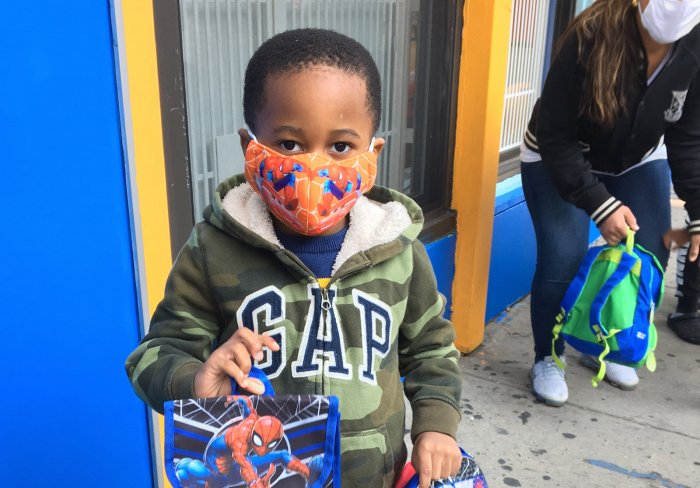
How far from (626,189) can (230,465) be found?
2.27 metres

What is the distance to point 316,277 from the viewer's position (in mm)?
1299

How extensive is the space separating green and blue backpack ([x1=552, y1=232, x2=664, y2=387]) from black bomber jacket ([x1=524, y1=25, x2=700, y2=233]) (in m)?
0.17

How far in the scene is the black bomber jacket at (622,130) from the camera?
8.01ft

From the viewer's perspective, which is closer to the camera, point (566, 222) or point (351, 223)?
point (351, 223)

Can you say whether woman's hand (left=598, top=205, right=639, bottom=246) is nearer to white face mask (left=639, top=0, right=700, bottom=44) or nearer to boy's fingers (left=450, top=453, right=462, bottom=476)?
white face mask (left=639, top=0, right=700, bottom=44)

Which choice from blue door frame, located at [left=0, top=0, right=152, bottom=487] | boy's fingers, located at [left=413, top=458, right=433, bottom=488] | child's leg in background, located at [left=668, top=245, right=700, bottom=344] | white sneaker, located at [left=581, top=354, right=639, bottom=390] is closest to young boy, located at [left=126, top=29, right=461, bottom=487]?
boy's fingers, located at [left=413, top=458, right=433, bottom=488]

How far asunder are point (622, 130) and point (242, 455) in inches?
80.8

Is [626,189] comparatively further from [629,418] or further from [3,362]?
[3,362]

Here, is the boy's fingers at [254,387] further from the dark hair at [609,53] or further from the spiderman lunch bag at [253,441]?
the dark hair at [609,53]

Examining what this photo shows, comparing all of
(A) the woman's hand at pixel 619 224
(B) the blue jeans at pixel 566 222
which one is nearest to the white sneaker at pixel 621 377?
(B) the blue jeans at pixel 566 222

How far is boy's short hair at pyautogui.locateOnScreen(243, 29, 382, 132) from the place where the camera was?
121 cm

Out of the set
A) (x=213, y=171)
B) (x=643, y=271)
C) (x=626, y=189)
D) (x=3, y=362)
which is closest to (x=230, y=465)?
(x=3, y=362)

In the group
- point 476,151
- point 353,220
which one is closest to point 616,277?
point 476,151

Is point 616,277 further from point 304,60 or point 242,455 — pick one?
point 242,455
